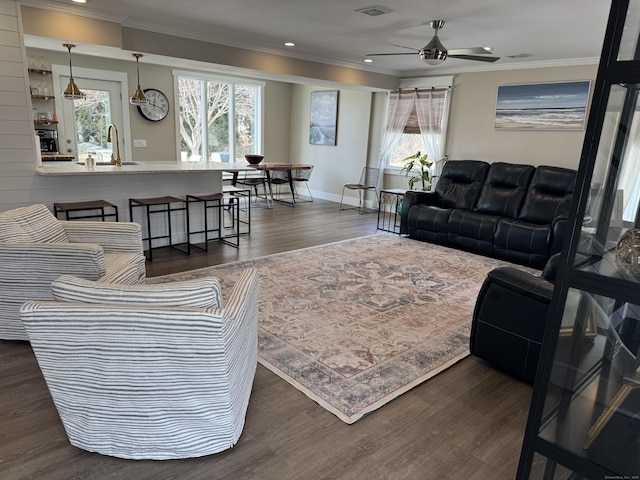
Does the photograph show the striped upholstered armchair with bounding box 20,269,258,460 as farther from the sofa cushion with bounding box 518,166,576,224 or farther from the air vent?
the sofa cushion with bounding box 518,166,576,224

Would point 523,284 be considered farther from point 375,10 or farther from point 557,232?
point 375,10

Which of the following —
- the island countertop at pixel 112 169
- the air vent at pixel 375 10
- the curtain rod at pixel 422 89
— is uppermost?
the air vent at pixel 375 10

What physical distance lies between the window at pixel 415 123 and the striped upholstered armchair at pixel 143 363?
6.07 meters

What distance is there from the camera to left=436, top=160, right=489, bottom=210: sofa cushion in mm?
5996

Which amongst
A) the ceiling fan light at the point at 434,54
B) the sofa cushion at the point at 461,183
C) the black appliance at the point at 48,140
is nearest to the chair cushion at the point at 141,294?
the ceiling fan light at the point at 434,54

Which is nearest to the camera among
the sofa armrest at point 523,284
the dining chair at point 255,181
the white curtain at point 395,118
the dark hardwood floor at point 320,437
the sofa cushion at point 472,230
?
the dark hardwood floor at point 320,437

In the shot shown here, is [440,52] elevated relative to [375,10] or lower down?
lower down

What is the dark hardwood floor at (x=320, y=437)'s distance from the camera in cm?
185

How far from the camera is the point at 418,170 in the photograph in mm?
7543

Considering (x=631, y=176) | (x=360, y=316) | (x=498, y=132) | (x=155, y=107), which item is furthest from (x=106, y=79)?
(x=631, y=176)

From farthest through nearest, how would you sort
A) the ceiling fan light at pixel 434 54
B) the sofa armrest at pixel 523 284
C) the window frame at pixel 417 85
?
the window frame at pixel 417 85 → the ceiling fan light at pixel 434 54 → the sofa armrest at pixel 523 284

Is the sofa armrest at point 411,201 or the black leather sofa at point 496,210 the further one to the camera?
the sofa armrest at point 411,201

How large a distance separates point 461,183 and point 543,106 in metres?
1.50

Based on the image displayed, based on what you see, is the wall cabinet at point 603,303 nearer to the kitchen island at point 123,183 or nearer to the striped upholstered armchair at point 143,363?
the striped upholstered armchair at point 143,363
